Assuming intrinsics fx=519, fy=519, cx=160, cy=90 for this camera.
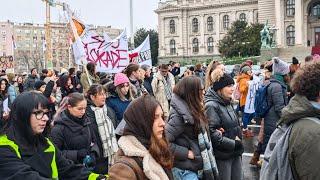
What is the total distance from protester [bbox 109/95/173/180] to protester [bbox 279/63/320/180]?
0.77 m

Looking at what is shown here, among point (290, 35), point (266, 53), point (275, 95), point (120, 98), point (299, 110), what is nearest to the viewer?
point (299, 110)

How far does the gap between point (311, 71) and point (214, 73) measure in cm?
255

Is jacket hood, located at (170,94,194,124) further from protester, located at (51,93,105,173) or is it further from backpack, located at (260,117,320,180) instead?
backpack, located at (260,117,320,180)

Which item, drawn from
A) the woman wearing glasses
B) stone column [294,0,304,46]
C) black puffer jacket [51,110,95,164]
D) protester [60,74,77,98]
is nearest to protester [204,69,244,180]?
black puffer jacket [51,110,95,164]

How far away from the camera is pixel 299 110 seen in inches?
123

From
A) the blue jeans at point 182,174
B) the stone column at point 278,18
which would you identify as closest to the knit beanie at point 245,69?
the blue jeans at point 182,174

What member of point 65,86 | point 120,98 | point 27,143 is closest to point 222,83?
point 120,98

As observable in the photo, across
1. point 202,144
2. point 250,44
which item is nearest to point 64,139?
point 202,144

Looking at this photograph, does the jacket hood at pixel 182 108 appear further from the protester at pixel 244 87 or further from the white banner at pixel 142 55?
the white banner at pixel 142 55

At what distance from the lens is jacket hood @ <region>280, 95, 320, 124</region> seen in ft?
10.2

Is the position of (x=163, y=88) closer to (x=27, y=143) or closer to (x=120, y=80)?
(x=120, y=80)

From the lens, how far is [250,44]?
214ft

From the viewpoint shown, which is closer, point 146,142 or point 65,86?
point 146,142

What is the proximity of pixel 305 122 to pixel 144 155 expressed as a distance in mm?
973
